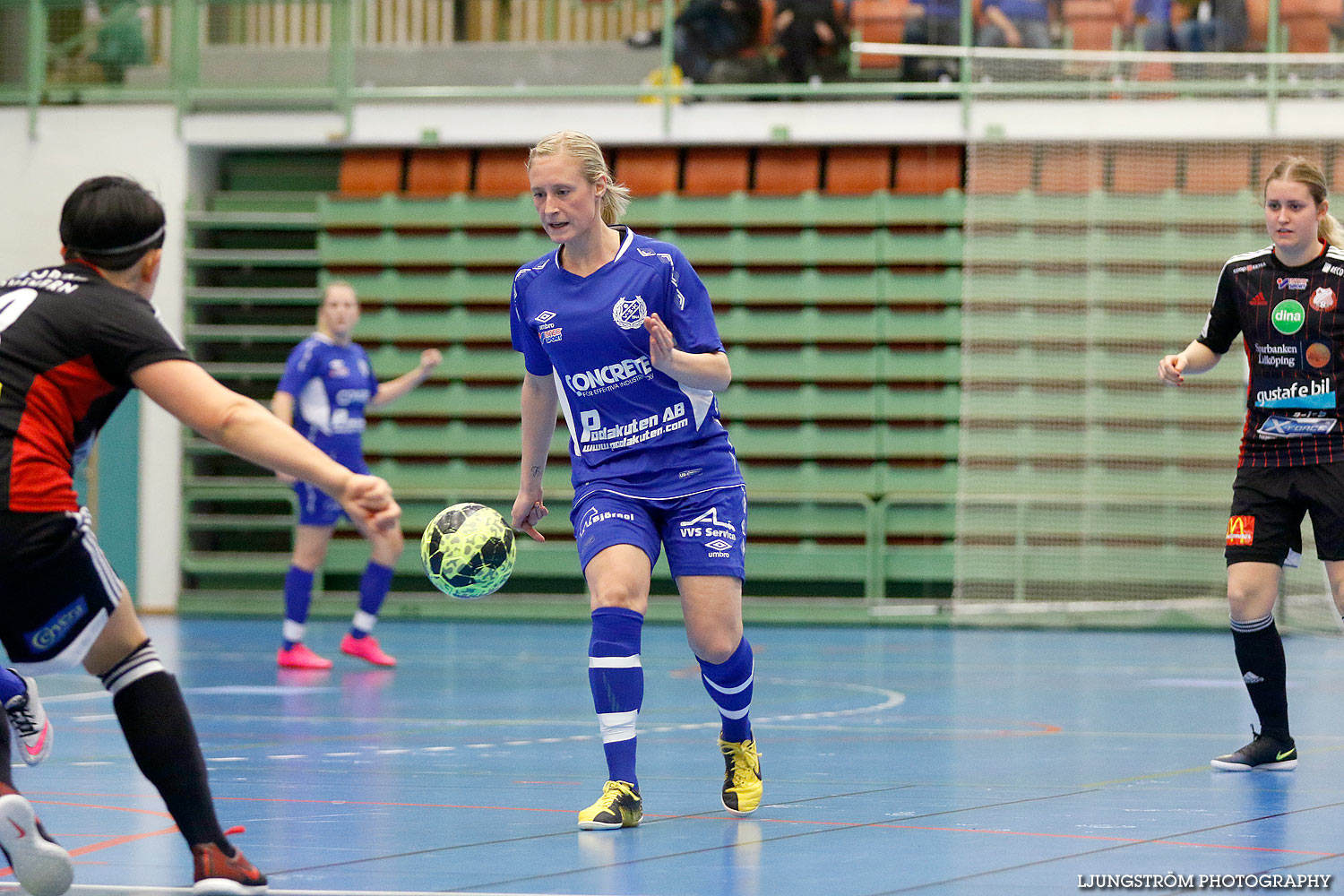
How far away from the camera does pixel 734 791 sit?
516cm

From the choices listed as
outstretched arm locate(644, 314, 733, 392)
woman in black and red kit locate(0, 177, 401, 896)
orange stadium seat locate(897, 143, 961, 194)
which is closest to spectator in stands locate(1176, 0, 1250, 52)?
orange stadium seat locate(897, 143, 961, 194)

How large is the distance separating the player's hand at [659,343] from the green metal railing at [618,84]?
9545mm

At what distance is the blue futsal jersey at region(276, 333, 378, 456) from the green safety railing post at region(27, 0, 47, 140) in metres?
6.24

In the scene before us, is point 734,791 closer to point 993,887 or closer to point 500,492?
point 993,887

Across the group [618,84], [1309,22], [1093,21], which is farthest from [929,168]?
[1309,22]

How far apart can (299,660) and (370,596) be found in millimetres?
656

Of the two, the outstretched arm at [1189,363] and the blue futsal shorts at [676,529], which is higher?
the outstretched arm at [1189,363]

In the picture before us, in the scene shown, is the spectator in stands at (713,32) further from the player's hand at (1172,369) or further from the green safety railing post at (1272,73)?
the player's hand at (1172,369)

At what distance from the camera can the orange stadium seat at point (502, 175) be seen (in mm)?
15703

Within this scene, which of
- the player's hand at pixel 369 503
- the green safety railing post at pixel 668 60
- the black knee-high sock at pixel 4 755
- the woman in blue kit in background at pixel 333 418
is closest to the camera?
the player's hand at pixel 369 503

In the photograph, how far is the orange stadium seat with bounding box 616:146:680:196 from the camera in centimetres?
1536

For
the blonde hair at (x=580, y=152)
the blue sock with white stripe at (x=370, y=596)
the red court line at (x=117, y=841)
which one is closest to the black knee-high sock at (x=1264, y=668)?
the blonde hair at (x=580, y=152)

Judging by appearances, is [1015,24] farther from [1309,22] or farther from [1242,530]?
[1242,530]

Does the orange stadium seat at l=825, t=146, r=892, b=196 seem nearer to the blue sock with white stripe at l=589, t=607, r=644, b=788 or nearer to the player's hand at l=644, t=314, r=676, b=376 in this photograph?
the player's hand at l=644, t=314, r=676, b=376
